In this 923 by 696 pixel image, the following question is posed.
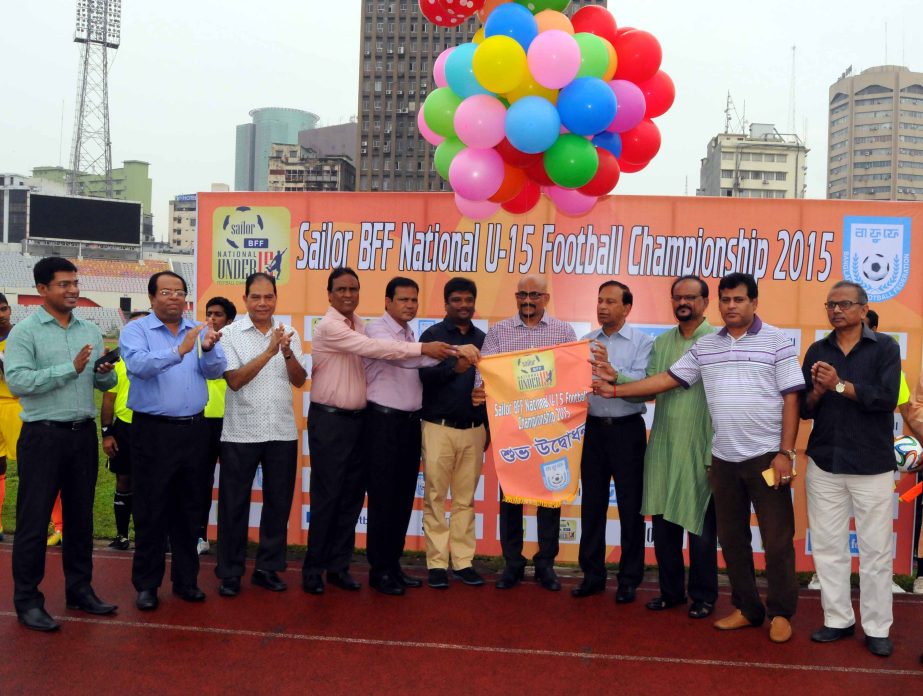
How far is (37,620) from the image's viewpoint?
4.46 m

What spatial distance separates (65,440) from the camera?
4.58 m

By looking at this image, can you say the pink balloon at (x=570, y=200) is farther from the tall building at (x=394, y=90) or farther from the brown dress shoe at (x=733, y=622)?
the tall building at (x=394, y=90)

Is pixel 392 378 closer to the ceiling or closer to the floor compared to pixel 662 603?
closer to the ceiling

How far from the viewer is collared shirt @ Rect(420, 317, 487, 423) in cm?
528

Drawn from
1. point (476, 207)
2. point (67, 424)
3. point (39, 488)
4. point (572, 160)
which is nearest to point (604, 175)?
point (572, 160)

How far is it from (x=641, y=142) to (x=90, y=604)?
437 cm

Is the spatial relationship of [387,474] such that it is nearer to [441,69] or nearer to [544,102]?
[544,102]

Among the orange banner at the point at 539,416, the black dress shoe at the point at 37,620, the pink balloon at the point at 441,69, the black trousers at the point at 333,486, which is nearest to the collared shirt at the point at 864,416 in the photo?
the orange banner at the point at 539,416

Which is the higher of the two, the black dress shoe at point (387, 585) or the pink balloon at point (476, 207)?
the pink balloon at point (476, 207)

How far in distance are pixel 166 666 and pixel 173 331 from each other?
1.97 metres

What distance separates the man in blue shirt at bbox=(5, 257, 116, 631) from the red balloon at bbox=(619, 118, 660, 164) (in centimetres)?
343

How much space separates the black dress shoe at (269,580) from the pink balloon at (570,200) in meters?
3.12

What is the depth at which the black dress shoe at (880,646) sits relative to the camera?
4.34 metres

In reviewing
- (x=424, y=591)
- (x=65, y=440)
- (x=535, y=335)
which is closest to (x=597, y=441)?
(x=535, y=335)
